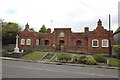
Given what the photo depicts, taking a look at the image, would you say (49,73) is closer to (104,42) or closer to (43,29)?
(104,42)

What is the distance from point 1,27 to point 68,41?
19285 mm

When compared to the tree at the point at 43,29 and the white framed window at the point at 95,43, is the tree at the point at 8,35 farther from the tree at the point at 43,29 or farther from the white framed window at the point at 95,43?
the tree at the point at 43,29

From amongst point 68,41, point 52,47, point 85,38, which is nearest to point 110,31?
point 85,38

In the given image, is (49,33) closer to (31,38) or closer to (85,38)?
(31,38)

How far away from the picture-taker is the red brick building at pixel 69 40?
39406 millimetres

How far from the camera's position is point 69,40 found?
4344 cm

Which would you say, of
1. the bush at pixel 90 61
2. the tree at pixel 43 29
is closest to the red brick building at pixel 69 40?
the bush at pixel 90 61

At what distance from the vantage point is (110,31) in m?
38.6

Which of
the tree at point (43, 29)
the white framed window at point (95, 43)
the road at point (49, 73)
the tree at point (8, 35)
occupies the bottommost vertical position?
the road at point (49, 73)

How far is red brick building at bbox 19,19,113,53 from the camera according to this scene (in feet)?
129

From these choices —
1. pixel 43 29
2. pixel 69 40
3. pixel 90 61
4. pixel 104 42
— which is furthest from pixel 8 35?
pixel 90 61

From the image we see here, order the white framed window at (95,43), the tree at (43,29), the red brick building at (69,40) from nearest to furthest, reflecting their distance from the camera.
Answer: the red brick building at (69,40), the white framed window at (95,43), the tree at (43,29)

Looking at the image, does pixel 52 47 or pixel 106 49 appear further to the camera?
pixel 52 47

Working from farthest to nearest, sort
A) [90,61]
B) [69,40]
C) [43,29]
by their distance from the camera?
[43,29] → [69,40] → [90,61]
